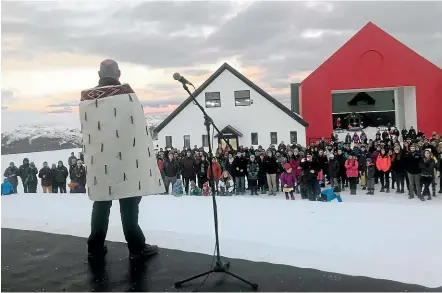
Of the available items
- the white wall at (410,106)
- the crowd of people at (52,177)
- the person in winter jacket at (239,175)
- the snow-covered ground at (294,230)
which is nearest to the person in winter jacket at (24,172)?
the crowd of people at (52,177)

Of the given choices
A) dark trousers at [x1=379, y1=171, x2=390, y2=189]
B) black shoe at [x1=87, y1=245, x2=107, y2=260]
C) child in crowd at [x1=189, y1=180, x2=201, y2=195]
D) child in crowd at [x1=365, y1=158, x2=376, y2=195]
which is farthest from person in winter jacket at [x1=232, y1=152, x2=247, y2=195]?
black shoe at [x1=87, y1=245, x2=107, y2=260]

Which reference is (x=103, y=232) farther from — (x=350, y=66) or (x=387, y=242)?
(x=350, y=66)

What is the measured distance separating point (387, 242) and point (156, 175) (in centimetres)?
287

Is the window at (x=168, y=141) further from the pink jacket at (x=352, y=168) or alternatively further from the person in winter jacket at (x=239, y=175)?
the pink jacket at (x=352, y=168)

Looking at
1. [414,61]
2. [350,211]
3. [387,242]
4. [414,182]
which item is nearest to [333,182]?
[414,182]

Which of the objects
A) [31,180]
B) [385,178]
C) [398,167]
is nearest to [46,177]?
[31,180]

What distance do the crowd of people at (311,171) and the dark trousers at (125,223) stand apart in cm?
863

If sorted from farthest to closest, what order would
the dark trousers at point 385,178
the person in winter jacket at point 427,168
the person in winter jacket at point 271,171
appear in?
the dark trousers at point 385,178 → the person in winter jacket at point 271,171 → the person in winter jacket at point 427,168

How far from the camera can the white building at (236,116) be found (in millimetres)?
26875

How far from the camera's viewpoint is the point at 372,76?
28266 millimetres

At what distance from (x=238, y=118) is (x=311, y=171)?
14587 millimetres

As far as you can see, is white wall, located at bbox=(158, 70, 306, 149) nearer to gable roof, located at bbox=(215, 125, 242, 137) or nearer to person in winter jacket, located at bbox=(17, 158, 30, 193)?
gable roof, located at bbox=(215, 125, 242, 137)

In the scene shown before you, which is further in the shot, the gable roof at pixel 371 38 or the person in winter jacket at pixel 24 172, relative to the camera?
the gable roof at pixel 371 38

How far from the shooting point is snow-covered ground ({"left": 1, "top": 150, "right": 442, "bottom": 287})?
4621 millimetres
